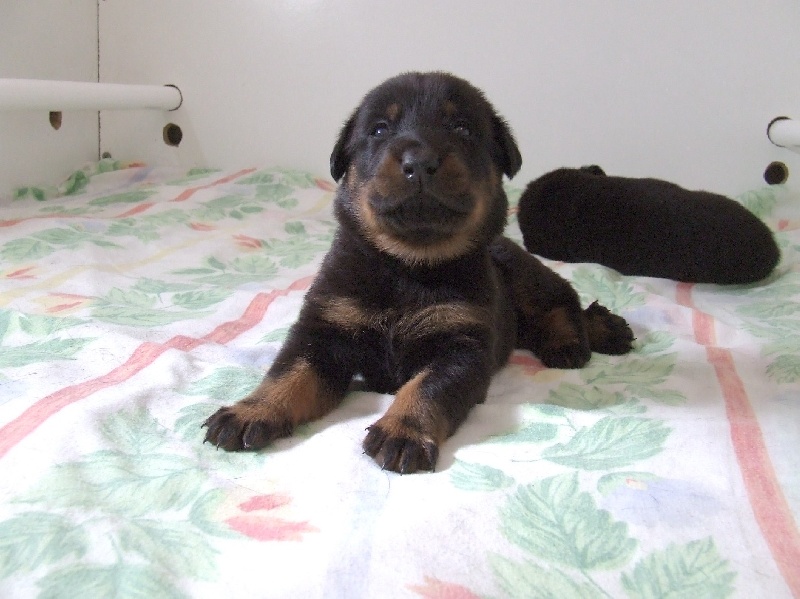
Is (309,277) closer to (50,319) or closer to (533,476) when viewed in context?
(50,319)

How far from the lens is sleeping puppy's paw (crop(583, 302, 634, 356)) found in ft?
7.21

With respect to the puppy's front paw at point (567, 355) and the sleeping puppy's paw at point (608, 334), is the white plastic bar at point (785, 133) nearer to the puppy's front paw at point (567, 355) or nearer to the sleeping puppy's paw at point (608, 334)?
the sleeping puppy's paw at point (608, 334)

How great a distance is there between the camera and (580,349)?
207cm

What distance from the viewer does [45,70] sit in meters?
4.09

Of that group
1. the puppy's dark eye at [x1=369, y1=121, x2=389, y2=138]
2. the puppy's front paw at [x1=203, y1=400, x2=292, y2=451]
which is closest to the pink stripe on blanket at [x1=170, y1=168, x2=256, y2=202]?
the puppy's dark eye at [x1=369, y1=121, x2=389, y2=138]

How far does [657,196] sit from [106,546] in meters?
2.72

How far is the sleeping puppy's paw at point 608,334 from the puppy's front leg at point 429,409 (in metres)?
0.68

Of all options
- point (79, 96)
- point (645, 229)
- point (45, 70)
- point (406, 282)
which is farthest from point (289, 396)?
point (45, 70)

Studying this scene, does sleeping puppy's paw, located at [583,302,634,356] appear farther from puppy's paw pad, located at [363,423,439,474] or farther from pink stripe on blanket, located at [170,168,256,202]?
pink stripe on blanket, located at [170,168,256,202]

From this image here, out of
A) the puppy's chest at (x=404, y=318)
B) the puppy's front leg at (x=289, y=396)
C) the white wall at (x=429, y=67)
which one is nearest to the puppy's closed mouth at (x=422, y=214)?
the puppy's chest at (x=404, y=318)

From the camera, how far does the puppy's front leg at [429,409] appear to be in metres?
1.34

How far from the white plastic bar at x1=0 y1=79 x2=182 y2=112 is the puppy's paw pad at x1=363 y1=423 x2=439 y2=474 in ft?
8.60

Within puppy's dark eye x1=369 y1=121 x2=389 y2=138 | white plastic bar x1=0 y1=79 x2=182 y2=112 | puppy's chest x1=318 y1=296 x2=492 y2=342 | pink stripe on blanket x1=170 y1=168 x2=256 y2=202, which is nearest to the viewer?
puppy's chest x1=318 y1=296 x2=492 y2=342

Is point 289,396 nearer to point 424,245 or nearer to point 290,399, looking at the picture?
point 290,399
